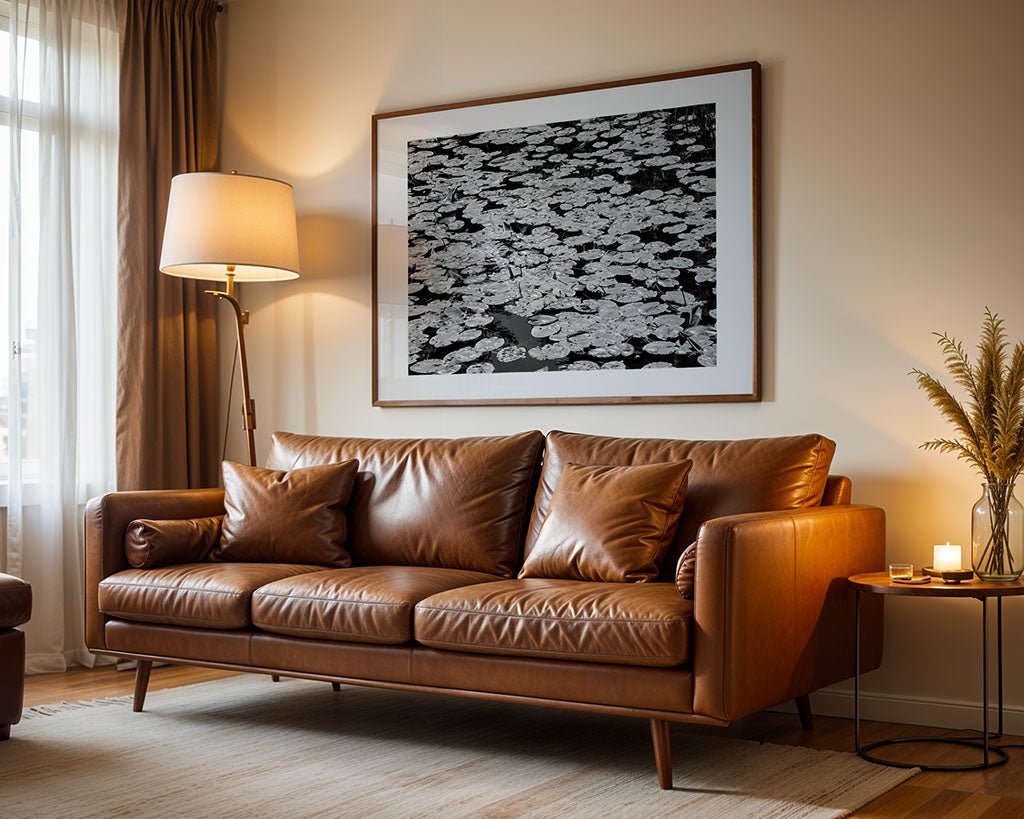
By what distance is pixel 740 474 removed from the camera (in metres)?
3.54

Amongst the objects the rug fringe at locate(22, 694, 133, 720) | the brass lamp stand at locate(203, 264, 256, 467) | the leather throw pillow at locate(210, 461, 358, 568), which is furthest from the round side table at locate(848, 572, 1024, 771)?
the brass lamp stand at locate(203, 264, 256, 467)

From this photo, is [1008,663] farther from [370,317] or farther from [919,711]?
[370,317]

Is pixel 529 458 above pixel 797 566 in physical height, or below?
above

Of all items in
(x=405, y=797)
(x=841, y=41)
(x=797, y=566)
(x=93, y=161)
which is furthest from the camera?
(x=93, y=161)

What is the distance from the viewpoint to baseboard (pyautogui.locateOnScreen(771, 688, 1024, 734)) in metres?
3.63

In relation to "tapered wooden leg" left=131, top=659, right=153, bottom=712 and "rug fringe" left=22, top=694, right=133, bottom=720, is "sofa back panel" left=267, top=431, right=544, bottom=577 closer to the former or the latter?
"tapered wooden leg" left=131, top=659, right=153, bottom=712

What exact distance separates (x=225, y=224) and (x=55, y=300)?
0.75m

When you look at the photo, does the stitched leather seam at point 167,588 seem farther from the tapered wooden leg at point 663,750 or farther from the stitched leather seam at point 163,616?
the tapered wooden leg at point 663,750

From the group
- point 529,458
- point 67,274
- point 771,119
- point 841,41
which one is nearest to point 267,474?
point 529,458

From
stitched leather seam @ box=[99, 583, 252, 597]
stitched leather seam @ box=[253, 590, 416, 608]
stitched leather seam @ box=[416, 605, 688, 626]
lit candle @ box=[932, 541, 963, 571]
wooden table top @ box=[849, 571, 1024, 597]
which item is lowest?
stitched leather seam @ box=[99, 583, 252, 597]

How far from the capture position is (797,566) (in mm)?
3148

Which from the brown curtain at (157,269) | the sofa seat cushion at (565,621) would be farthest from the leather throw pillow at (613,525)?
the brown curtain at (157,269)

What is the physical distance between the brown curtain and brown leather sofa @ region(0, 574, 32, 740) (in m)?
1.39

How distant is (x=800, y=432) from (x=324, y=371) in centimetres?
198
